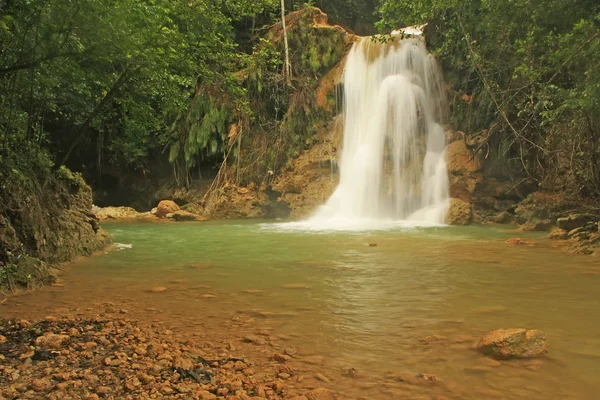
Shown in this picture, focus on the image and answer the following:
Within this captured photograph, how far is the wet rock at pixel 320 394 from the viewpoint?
2.75 meters

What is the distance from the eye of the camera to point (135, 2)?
6426 millimetres

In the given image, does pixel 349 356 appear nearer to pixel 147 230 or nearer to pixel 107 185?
pixel 147 230

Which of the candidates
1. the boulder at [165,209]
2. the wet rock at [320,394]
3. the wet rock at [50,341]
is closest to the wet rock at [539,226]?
the wet rock at [320,394]

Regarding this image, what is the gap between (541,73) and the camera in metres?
10.1

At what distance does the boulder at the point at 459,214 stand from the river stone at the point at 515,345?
11069mm

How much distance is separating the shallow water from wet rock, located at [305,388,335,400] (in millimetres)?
174

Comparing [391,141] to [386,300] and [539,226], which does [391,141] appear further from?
[386,300]

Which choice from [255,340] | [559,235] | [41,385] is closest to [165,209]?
[559,235]

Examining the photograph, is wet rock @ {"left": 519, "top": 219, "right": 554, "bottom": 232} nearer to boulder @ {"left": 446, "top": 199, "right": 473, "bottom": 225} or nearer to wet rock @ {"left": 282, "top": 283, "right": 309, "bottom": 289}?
boulder @ {"left": 446, "top": 199, "right": 473, "bottom": 225}

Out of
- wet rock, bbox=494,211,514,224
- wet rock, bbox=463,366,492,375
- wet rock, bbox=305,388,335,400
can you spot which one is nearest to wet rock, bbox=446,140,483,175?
wet rock, bbox=494,211,514,224

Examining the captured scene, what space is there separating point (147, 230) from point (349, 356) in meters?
11.2

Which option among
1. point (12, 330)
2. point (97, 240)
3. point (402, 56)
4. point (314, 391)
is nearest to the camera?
point (314, 391)

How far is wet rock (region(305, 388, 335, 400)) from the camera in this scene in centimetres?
275

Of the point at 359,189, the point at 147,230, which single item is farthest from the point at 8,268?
the point at 359,189
